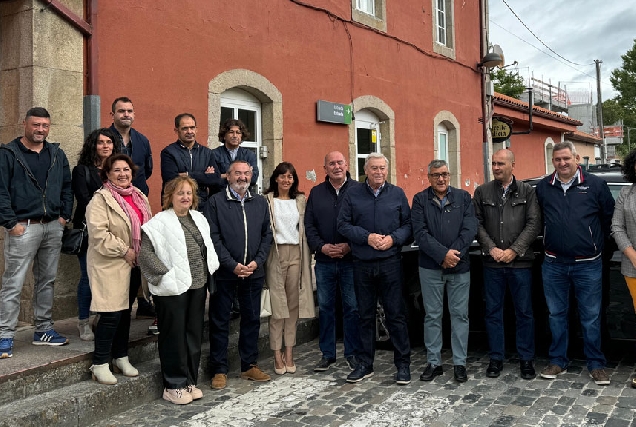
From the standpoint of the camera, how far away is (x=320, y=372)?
17.2 feet

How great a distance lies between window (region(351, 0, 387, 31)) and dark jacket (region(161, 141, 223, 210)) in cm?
530

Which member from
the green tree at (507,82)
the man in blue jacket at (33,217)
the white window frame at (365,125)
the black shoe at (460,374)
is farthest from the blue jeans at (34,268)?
the green tree at (507,82)

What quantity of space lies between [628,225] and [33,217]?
4.42m

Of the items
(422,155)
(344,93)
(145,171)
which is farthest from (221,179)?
(422,155)

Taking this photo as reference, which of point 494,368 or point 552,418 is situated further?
point 494,368

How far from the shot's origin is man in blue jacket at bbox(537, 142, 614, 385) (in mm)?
4742

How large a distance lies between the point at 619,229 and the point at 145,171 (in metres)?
3.93

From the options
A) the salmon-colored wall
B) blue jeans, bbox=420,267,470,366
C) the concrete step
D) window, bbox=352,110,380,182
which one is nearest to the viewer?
the concrete step

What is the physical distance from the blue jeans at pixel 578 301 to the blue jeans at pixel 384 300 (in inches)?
46.2

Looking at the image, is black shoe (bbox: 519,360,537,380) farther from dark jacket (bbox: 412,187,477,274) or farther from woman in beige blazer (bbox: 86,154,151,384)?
woman in beige blazer (bbox: 86,154,151,384)

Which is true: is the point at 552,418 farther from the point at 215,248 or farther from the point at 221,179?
the point at 221,179

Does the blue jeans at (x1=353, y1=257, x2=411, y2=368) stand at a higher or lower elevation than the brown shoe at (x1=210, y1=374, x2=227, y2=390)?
higher

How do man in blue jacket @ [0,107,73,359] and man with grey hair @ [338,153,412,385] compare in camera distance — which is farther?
man with grey hair @ [338,153,412,385]

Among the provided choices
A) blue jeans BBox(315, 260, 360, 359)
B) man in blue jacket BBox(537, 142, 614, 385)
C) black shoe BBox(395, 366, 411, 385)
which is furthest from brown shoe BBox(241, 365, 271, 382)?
man in blue jacket BBox(537, 142, 614, 385)
